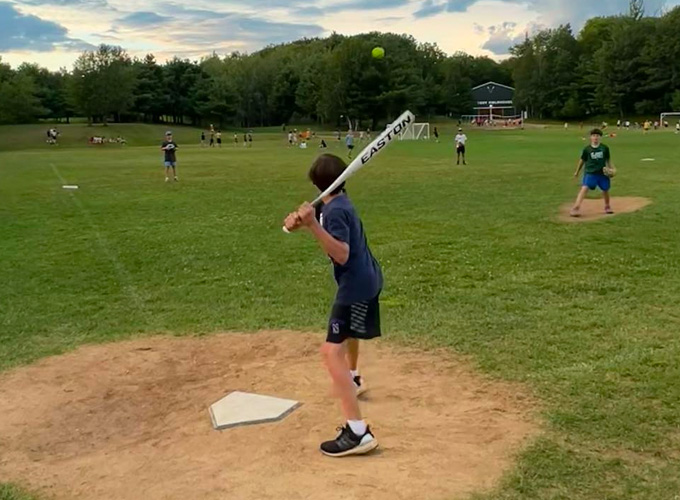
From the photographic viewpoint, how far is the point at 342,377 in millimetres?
4504

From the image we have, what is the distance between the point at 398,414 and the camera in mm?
5109

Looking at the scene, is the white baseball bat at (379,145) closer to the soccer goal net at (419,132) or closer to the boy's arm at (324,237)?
the boy's arm at (324,237)

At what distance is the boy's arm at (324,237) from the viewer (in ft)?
13.3

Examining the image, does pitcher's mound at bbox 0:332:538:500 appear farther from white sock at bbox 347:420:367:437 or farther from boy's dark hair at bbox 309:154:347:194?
boy's dark hair at bbox 309:154:347:194

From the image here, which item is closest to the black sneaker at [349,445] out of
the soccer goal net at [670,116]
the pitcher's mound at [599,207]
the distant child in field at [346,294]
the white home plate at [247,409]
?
the distant child in field at [346,294]

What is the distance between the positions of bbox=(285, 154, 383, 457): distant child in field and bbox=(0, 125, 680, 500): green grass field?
3.33 ft

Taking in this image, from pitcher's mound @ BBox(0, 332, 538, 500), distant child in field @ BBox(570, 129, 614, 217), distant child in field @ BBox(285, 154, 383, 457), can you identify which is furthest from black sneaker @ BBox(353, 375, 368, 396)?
distant child in field @ BBox(570, 129, 614, 217)

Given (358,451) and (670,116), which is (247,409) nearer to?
(358,451)

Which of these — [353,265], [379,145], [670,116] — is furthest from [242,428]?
[670,116]

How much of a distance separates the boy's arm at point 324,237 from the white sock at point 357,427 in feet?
3.26

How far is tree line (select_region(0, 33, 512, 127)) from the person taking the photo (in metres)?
85.9

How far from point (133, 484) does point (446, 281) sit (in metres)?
5.69

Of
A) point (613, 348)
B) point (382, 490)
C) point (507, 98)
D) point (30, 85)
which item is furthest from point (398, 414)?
point (507, 98)

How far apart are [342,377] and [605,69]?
103791mm
